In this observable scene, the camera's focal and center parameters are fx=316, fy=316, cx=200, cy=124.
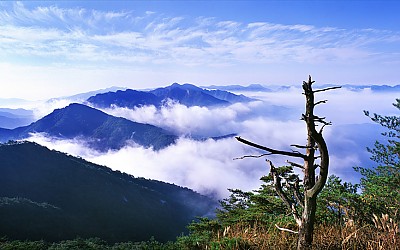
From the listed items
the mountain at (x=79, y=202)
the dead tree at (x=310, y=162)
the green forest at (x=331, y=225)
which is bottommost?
the mountain at (x=79, y=202)

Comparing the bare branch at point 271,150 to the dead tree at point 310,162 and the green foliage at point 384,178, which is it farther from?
the green foliage at point 384,178

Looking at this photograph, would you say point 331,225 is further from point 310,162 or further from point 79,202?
point 79,202

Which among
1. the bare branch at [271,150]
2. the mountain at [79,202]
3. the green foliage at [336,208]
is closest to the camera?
the bare branch at [271,150]

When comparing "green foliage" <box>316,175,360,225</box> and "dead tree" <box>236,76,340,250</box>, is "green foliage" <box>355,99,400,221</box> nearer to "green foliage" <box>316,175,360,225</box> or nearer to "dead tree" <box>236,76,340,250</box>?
"green foliage" <box>316,175,360,225</box>

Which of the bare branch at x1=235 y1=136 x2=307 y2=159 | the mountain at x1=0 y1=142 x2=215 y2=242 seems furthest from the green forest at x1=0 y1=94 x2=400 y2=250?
the mountain at x1=0 y1=142 x2=215 y2=242

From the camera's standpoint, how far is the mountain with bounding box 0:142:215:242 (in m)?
73.4

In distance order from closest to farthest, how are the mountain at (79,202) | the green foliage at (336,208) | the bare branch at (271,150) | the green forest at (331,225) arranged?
the bare branch at (271,150) → the green forest at (331,225) → the green foliage at (336,208) → the mountain at (79,202)

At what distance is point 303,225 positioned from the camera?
13.0 feet

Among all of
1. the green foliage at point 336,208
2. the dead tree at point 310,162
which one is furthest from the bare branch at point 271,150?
the green foliage at point 336,208

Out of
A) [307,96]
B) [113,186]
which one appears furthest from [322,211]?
[113,186]

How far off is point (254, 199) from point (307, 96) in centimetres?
1291

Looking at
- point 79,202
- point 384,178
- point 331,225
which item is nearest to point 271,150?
point 331,225

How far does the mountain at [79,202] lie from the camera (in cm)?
7344

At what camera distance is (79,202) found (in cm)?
10081
